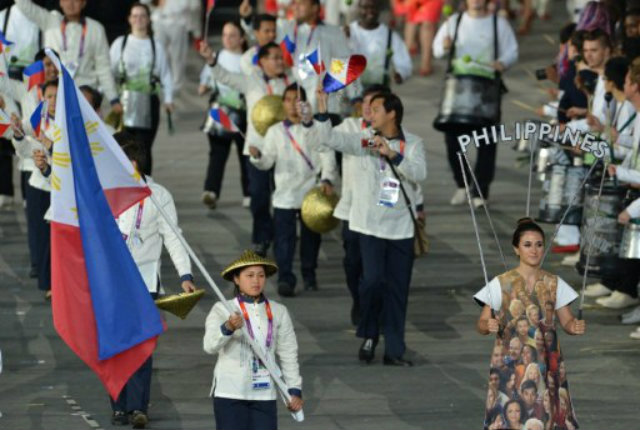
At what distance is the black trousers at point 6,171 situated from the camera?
18.3 m

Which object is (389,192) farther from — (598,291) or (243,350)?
(598,291)

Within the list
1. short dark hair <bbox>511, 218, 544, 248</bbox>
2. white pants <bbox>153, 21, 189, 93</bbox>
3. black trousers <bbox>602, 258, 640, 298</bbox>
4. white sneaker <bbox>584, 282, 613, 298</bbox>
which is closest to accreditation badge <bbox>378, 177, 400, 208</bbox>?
black trousers <bbox>602, 258, 640, 298</bbox>

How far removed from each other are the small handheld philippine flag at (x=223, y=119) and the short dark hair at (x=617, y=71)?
343 cm

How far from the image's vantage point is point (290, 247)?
15.7 metres

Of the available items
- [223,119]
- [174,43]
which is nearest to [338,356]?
[223,119]

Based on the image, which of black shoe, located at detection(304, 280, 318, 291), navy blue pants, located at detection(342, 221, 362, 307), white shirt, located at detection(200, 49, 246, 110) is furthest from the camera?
white shirt, located at detection(200, 49, 246, 110)

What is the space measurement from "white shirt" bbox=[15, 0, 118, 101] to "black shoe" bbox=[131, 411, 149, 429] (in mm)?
5886

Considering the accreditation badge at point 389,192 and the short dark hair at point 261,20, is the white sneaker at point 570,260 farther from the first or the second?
the accreditation badge at point 389,192

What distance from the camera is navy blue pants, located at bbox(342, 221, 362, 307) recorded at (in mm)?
14039

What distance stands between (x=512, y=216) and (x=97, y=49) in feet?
14.1

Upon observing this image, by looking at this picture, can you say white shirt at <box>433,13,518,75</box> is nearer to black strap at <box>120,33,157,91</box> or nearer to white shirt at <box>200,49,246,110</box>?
white shirt at <box>200,49,246,110</box>

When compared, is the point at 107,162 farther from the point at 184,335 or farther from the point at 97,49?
the point at 97,49

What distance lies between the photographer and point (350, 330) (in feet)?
47.8

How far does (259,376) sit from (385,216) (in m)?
2.91
